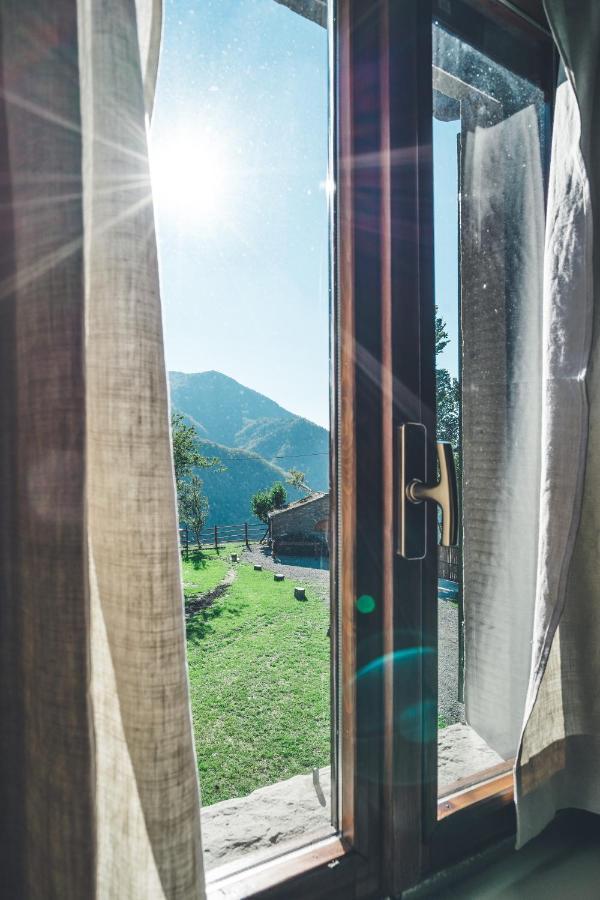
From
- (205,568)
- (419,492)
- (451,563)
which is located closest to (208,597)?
(205,568)

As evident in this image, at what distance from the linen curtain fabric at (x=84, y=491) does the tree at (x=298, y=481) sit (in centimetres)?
40

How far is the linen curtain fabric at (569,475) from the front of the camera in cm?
86

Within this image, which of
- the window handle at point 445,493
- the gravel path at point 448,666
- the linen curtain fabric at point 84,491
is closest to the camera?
the linen curtain fabric at point 84,491

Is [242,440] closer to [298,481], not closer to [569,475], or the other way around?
[298,481]

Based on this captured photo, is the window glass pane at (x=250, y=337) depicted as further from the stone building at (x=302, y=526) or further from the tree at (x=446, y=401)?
the tree at (x=446, y=401)

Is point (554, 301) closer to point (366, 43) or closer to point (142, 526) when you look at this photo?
point (366, 43)

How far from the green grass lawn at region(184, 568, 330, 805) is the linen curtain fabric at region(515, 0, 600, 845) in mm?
388

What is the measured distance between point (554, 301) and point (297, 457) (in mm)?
565

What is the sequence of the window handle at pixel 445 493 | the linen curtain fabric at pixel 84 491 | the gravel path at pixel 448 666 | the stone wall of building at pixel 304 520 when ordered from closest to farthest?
the linen curtain fabric at pixel 84 491, the window handle at pixel 445 493, the stone wall of building at pixel 304 520, the gravel path at pixel 448 666

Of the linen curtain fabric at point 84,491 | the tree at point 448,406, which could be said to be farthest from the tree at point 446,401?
the linen curtain fabric at point 84,491

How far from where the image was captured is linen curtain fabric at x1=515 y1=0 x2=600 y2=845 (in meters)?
0.86

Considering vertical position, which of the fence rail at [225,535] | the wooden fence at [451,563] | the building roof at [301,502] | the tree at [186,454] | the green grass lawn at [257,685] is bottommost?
the green grass lawn at [257,685]

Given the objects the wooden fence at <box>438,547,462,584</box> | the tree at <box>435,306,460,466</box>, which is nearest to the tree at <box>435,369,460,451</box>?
the tree at <box>435,306,460,466</box>

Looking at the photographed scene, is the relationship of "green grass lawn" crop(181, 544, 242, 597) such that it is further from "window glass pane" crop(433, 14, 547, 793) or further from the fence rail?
"window glass pane" crop(433, 14, 547, 793)
